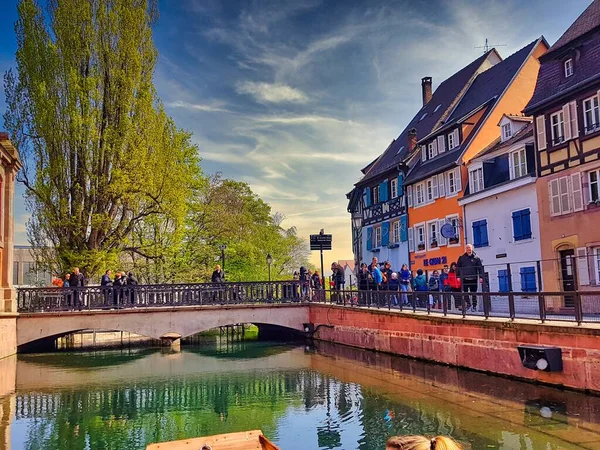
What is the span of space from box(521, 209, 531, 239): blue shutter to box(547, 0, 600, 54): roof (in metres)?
6.28

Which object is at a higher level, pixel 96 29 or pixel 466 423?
pixel 96 29

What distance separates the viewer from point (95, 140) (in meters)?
27.9

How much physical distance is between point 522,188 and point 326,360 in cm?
1109

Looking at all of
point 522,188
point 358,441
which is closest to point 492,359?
point 358,441

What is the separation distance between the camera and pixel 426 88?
41.8 metres

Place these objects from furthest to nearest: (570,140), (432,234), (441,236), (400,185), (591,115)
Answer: (400,185)
(432,234)
(441,236)
(570,140)
(591,115)

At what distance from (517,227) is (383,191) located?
14.0 meters

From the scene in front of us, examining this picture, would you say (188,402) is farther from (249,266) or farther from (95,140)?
(249,266)

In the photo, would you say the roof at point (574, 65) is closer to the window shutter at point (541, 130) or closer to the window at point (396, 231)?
the window shutter at point (541, 130)

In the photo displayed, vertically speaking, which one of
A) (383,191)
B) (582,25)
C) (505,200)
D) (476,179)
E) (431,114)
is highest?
(431,114)

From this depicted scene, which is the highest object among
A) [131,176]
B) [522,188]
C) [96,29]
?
[96,29]

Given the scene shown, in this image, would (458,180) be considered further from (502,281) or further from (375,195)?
Result: (502,281)

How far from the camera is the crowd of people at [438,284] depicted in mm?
15438

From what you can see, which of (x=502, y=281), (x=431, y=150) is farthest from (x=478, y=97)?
(x=502, y=281)
